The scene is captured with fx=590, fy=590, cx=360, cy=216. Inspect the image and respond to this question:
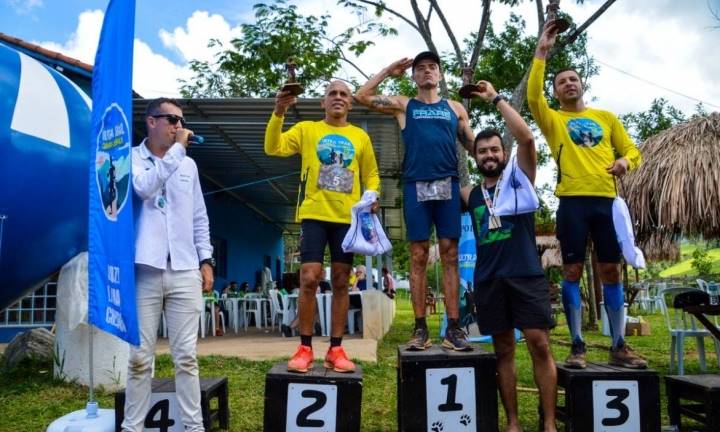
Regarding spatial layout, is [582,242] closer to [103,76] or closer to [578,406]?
[578,406]

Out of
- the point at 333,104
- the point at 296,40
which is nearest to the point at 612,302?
the point at 333,104

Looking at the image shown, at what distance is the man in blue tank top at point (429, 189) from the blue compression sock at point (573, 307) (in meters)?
0.80

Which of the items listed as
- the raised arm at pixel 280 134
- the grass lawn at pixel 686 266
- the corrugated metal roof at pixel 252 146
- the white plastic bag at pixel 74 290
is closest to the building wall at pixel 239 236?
the corrugated metal roof at pixel 252 146

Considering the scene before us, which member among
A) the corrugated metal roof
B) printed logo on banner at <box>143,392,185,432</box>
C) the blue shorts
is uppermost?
the corrugated metal roof

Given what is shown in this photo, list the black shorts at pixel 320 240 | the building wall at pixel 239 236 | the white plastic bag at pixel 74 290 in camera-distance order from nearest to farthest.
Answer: the black shorts at pixel 320 240 < the white plastic bag at pixel 74 290 < the building wall at pixel 239 236

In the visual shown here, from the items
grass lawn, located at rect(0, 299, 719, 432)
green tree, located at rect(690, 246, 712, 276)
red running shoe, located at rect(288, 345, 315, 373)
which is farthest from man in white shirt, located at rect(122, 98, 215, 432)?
green tree, located at rect(690, 246, 712, 276)

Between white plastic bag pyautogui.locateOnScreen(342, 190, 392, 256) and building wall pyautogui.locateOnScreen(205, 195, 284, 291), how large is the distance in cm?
1082

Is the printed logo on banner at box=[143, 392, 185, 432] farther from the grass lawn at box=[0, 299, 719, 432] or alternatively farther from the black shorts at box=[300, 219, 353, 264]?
the black shorts at box=[300, 219, 353, 264]

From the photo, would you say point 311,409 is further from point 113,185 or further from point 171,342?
point 113,185

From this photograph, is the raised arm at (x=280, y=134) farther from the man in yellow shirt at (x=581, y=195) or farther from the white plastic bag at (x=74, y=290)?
the white plastic bag at (x=74, y=290)

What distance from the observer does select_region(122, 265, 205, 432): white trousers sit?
334cm

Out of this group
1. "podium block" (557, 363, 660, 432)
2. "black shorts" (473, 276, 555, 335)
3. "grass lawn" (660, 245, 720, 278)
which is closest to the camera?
"black shorts" (473, 276, 555, 335)

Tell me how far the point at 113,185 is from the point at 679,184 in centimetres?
653

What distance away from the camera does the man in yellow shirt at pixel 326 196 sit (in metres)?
4.05
